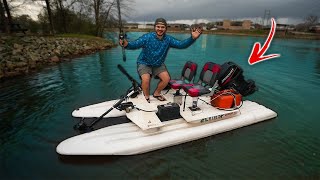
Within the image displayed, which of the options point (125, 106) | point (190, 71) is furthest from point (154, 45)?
point (125, 106)

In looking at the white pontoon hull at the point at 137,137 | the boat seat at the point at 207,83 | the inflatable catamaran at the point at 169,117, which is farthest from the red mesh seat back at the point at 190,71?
the white pontoon hull at the point at 137,137

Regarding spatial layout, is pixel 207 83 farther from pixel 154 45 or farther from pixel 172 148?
pixel 172 148

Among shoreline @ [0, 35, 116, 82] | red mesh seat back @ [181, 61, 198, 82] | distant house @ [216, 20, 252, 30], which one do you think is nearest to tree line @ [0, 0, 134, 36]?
shoreline @ [0, 35, 116, 82]

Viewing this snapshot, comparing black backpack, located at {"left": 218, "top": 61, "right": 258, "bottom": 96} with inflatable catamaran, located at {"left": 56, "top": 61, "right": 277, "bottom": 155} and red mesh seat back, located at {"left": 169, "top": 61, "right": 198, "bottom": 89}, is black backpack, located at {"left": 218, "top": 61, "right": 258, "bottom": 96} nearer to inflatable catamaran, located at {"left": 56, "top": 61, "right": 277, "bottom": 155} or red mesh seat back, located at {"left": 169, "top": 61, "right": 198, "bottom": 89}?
inflatable catamaran, located at {"left": 56, "top": 61, "right": 277, "bottom": 155}

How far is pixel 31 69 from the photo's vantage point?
13.4m

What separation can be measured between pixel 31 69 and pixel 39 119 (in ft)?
27.7

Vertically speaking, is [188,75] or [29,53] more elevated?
[188,75]

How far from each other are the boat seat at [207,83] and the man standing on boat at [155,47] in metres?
0.91

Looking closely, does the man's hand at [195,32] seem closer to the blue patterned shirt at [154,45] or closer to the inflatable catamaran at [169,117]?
the blue patterned shirt at [154,45]

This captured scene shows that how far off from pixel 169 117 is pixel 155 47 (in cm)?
192

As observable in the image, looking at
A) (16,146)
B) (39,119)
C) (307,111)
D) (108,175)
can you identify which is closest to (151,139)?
(108,175)

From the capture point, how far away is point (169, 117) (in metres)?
5.28

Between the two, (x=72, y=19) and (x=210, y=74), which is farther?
(x=72, y=19)

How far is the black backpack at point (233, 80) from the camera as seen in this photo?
20.4ft
